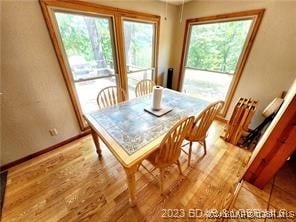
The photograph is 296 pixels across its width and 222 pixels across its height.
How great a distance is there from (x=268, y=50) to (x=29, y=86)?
3242 millimetres

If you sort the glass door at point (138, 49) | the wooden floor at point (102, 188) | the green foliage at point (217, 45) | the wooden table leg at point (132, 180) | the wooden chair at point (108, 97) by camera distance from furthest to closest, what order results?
the glass door at point (138, 49)
the green foliage at point (217, 45)
the wooden chair at point (108, 97)
the wooden floor at point (102, 188)
the wooden table leg at point (132, 180)

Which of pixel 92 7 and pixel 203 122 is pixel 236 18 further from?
pixel 92 7

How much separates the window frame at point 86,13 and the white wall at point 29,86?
2.3 inches

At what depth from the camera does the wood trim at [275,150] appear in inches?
37.7

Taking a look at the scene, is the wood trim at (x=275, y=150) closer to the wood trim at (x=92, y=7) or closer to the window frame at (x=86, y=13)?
the window frame at (x=86, y=13)

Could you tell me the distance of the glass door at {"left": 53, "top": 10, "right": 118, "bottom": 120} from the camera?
1.71 m

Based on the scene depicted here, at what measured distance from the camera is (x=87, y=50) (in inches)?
76.7

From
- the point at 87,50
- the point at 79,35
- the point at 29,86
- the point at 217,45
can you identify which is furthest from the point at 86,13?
the point at 217,45

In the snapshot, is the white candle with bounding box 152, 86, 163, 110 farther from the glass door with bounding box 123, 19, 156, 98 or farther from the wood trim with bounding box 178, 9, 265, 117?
the wood trim with bounding box 178, 9, 265, 117

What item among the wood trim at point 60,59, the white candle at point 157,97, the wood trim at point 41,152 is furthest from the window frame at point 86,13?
the white candle at point 157,97

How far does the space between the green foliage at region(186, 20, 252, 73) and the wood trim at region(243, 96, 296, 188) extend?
5.49 ft

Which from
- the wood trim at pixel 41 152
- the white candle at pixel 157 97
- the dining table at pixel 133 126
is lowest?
the wood trim at pixel 41 152

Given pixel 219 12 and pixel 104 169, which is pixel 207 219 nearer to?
pixel 104 169

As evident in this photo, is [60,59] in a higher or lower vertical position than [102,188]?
higher
